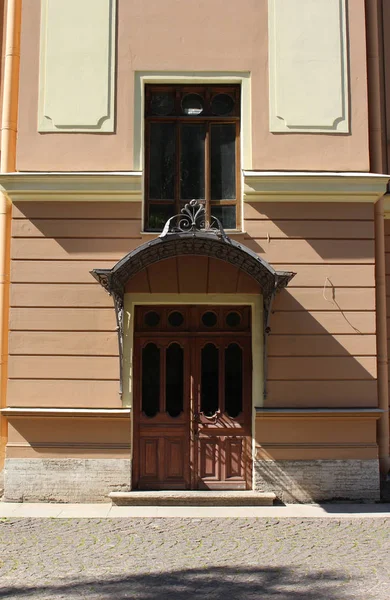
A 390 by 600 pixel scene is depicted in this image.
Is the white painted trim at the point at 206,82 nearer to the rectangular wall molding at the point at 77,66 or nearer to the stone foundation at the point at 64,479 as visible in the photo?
the rectangular wall molding at the point at 77,66

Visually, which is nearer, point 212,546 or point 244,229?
point 212,546

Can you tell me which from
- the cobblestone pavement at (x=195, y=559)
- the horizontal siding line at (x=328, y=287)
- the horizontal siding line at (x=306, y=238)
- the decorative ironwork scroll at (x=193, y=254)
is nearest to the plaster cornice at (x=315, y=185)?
the horizontal siding line at (x=306, y=238)

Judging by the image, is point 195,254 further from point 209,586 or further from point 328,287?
point 209,586

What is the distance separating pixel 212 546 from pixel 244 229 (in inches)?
182

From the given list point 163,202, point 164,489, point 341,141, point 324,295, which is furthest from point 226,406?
point 341,141

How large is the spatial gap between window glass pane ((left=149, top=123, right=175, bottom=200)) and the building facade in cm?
2

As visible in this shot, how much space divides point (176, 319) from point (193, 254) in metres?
1.38

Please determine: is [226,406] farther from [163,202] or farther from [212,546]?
[163,202]

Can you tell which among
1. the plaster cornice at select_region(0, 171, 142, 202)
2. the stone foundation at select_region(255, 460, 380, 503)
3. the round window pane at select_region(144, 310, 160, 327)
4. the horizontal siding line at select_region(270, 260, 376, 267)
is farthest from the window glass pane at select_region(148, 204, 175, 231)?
the stone foundation at select_region(255, 460, 380, 503)

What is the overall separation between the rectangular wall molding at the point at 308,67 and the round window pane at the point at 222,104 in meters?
0.72

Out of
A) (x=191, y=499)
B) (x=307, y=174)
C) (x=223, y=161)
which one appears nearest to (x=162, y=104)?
(x=223, y=161)

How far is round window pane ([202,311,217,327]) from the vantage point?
972 centimetres

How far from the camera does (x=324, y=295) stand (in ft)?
30.8

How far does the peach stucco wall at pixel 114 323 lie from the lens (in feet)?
30.2
